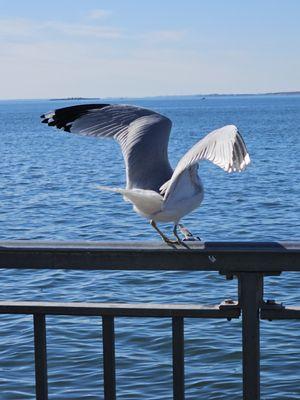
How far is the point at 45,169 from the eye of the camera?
34.2m

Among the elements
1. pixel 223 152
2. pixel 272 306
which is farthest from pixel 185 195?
pixel 272 306

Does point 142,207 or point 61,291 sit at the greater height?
point 142,207

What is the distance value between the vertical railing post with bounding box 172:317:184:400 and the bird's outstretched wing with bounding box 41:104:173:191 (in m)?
1.19

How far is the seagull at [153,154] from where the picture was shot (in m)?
3.35

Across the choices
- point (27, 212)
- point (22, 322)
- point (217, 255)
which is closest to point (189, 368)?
point (22, 322)

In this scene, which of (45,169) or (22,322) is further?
(45,169)

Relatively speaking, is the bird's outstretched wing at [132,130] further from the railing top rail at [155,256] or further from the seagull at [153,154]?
the railing top rail at [155,256]

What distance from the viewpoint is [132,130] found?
4508mm

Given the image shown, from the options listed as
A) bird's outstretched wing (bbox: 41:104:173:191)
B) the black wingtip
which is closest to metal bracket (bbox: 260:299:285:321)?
bird's outstretched wing (bbox: 41:104:173:191)

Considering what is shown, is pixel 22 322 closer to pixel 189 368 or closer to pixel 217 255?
pixel 189 368

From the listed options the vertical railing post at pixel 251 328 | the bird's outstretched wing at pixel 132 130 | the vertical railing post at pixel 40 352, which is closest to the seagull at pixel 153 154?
the bird's outstretched wing at pixel 132 130

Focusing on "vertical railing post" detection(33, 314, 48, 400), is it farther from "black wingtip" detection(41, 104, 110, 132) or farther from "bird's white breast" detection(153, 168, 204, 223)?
"black wingtip" detection(41, 104, 110, 132)

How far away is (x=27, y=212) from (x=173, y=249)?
55.5 ft

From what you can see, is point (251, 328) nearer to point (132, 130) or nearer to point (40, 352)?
point (40, 352)
